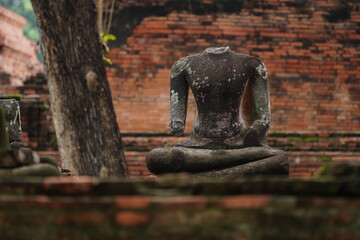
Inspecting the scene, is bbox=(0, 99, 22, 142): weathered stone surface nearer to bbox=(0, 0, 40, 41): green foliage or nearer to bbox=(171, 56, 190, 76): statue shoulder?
bbox=(171, 56, 190, 76): statue shoulder

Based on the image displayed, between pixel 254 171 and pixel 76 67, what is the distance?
312cm

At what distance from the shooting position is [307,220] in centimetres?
270

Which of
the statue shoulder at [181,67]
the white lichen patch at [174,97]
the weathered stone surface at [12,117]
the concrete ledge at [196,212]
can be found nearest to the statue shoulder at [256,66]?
the statue shoulder at [181,67]

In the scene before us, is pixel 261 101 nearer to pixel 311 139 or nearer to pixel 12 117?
pixel 12 117

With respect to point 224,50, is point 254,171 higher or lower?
lower

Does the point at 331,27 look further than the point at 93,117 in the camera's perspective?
Yes

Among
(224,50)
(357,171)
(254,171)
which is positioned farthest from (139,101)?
(357,171)

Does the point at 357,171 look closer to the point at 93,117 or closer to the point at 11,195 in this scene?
the point at 11,195

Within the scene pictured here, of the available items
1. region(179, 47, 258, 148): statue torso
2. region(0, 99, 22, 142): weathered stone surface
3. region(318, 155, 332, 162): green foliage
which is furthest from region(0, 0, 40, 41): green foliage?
region(179, 47, 258, 148): statue torso

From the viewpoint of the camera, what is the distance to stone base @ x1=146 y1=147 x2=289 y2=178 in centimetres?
570

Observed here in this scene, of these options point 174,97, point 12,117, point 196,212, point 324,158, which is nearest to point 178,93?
point 174,97

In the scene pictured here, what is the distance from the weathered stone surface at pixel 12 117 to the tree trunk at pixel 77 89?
119cm

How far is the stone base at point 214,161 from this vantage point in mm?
5699

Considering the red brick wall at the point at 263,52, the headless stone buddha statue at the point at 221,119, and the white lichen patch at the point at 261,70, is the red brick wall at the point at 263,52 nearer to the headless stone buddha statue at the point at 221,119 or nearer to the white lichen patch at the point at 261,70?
the headless stone buddha statue at the point at 221,119
